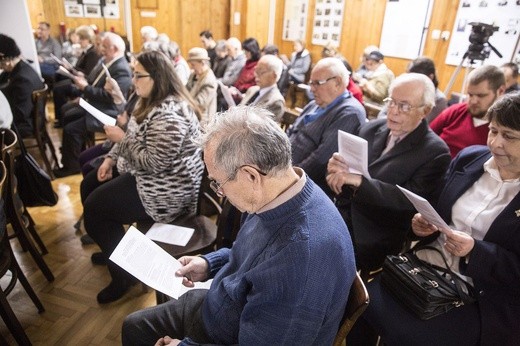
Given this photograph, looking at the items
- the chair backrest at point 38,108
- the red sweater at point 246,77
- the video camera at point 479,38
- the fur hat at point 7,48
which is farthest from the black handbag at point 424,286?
the red sweater at point 246,77

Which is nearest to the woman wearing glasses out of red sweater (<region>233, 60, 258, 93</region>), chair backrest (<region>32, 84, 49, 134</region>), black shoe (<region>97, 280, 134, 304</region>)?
black shoe (<region>97, 280, 134, 304</region>)

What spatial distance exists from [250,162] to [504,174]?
102 cm

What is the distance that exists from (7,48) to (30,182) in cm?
146

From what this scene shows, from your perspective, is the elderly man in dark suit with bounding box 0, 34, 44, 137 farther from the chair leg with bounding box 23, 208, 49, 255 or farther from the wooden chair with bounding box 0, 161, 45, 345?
the wooden chair with bounding box 0, 161, 45, 345

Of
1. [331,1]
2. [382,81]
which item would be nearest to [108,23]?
[331,1]

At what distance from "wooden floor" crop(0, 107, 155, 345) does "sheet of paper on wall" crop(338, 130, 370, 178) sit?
1306 mm

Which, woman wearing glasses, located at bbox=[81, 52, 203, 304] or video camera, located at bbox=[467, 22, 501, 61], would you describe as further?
video camera, located at bbox=[467, 22, 501, 61]

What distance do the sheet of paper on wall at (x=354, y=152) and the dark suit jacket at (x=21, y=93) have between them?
9.05 feet

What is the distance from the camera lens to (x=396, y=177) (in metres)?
1.60

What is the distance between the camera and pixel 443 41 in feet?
14.7

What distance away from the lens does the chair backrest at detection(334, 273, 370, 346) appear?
2.80 feet

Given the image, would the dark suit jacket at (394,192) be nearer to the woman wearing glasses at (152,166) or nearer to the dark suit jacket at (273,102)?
the woman wearing glasses at (152,166)

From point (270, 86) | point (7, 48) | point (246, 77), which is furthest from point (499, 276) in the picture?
point (246, 77)

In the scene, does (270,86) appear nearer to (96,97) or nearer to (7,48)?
(96,97)
